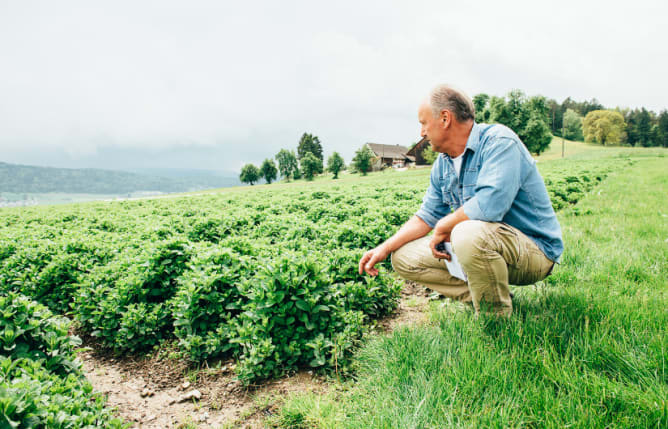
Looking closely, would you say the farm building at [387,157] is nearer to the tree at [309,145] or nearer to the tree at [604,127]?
the tree at [309,145]

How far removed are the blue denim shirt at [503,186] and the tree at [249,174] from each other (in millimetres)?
111565

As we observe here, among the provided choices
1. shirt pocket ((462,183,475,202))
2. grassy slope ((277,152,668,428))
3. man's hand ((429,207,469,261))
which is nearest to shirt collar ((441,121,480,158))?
shirt pocket ((462,183,475,202))

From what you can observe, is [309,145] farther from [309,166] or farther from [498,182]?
[498,182]

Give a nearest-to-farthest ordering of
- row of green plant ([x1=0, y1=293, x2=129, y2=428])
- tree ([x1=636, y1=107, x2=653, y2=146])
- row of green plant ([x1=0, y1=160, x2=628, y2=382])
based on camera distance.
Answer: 1. row of green plant ([x1=0, y1=293, x2=129, y2=428])
2. row of green plant ([x1=0, y1=160, x2=628, y2=382])
3. tree ([x1=636, y1=107, x2=653, y2=146])

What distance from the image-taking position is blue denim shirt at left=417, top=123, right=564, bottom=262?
8.93 ft

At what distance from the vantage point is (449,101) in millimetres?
2854

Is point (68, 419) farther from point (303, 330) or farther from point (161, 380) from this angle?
point (303, 330)

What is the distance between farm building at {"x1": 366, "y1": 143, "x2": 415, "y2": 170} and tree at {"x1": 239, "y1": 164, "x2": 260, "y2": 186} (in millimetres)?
40950

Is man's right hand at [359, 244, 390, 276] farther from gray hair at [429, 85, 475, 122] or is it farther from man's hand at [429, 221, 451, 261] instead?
gray hair at [429, 85, 475, 122]

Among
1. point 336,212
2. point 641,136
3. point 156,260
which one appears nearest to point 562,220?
point 336,212

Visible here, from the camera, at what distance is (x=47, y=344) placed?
2574mm

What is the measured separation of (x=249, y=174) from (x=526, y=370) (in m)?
113

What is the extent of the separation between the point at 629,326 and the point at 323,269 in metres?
2.58

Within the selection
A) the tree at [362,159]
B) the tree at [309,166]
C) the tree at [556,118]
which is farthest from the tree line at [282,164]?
the tree at [556,118]
